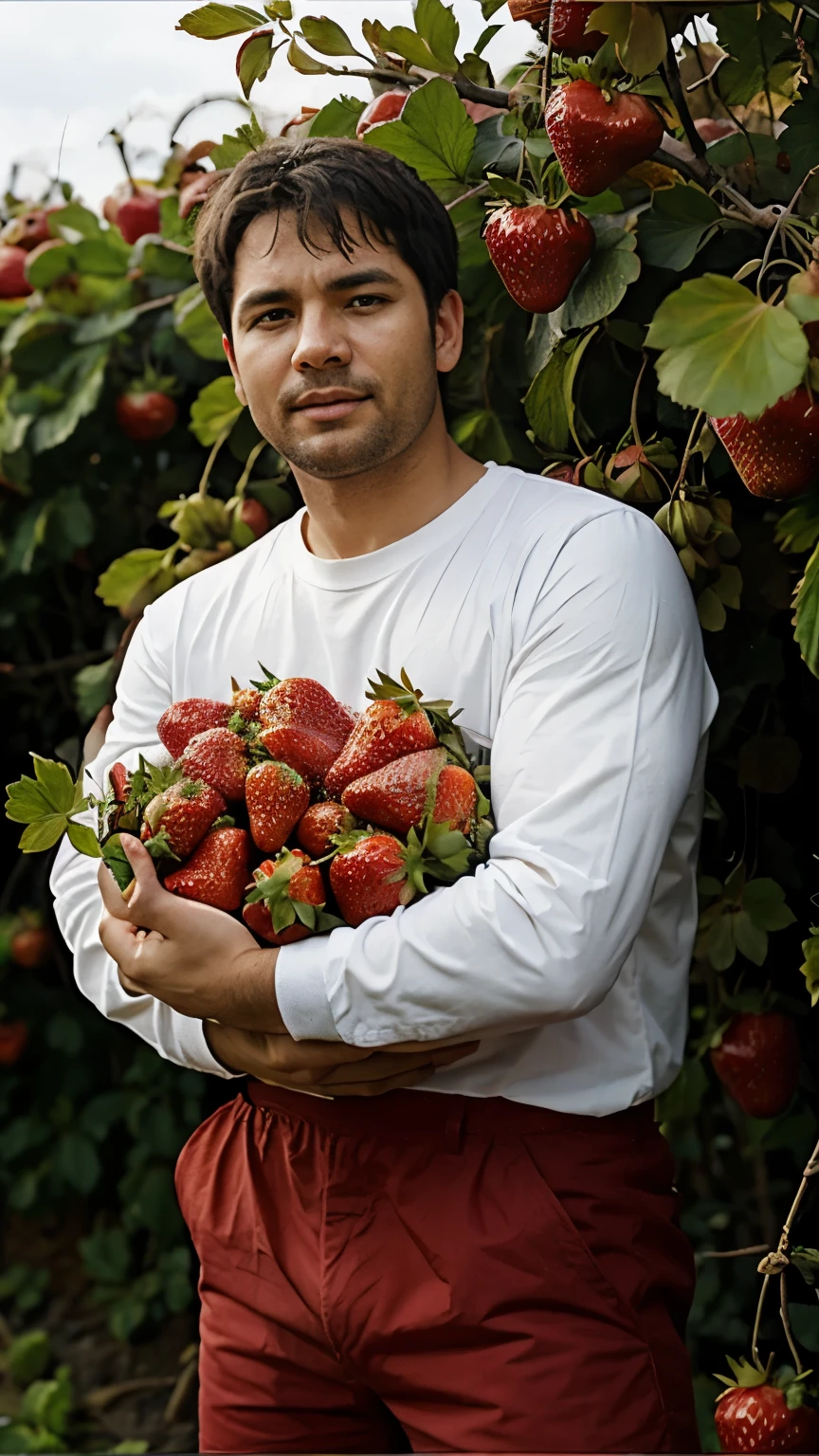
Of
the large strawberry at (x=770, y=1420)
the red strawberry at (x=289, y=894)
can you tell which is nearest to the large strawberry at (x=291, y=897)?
the red strawberry at (x=289, y=894)

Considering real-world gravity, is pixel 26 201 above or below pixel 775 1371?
above

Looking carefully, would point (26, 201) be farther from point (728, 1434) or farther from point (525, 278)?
point (728, 1434)

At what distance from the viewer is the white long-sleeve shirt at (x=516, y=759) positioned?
101 cm

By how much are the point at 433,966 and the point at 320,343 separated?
20.2 inches

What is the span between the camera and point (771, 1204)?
1.82 meters

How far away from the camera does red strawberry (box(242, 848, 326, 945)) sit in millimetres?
1004

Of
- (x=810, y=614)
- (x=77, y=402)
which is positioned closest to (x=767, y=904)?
(x=810, y=614)

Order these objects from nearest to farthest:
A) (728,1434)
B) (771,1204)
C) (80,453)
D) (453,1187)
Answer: (453,1187)
(728,1434)
(771,1204)
(80,453)

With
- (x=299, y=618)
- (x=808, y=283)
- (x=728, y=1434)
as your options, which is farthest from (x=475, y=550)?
(x=728, y=1434)

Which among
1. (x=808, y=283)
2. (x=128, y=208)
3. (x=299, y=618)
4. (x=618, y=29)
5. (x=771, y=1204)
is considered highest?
(x=128, y=208)

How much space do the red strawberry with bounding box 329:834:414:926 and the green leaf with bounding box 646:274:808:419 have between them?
37 cm

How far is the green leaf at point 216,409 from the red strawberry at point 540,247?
530mm

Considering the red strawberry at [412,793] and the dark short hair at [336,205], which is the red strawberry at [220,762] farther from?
the dark short hair at [336,205]

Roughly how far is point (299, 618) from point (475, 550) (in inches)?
7.2
